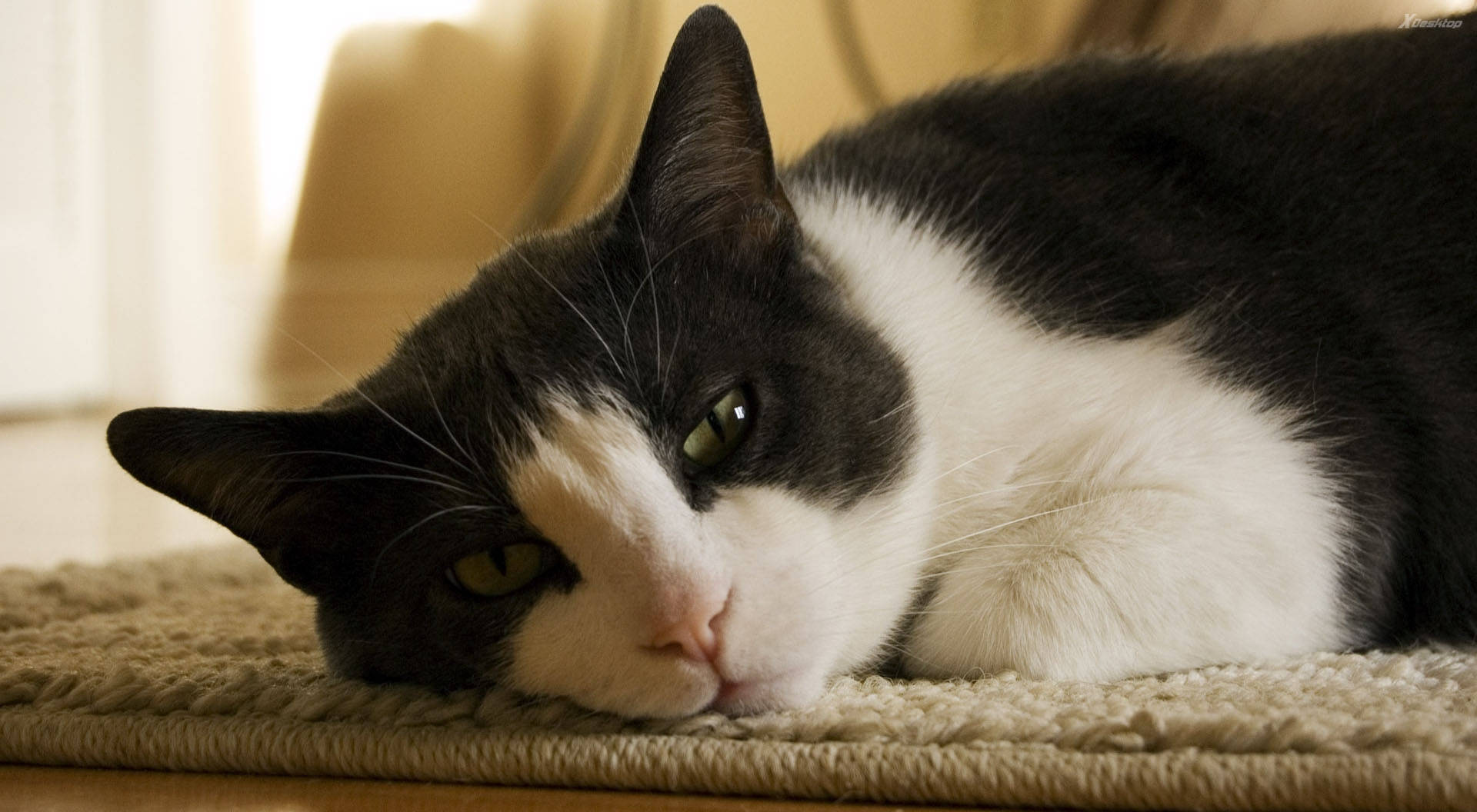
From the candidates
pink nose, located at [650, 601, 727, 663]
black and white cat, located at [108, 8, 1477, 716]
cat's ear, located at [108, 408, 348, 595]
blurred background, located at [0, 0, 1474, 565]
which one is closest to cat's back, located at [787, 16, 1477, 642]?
black and white cat, located at [108, 8, 1477, 716]

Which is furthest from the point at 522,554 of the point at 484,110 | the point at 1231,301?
the point at 484,110

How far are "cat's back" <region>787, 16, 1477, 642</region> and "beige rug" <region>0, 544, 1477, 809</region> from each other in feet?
0.53

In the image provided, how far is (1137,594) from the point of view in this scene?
0.98 m

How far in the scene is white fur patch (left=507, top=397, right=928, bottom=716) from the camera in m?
0.82

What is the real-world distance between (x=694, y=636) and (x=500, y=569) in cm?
18

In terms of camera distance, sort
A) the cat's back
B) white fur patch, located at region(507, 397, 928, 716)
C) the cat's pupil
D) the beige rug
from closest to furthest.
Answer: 1. the beige rug
2. white fur patch, located at region(507, 397, 928, 716)
3. the cat's pupil
4. the cat's back

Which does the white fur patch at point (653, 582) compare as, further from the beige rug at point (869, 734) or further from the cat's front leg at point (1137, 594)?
the cat's front leg at point (1137, 594)

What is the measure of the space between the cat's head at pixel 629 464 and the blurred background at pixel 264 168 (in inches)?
109

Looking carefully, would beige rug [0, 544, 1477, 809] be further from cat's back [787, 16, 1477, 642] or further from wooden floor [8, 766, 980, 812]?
cat's back [787, 16, 1477, 642]

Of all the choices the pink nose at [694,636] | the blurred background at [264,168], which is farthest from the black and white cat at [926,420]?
the blurred background at [264,168]

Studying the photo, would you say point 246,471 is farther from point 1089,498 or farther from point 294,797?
point 1089,498

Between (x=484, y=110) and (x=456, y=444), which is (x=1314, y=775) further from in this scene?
(x=484, y=110)

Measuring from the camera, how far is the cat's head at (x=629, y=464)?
2.78 ft

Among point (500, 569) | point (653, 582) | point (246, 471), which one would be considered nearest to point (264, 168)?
point (246, 471)
